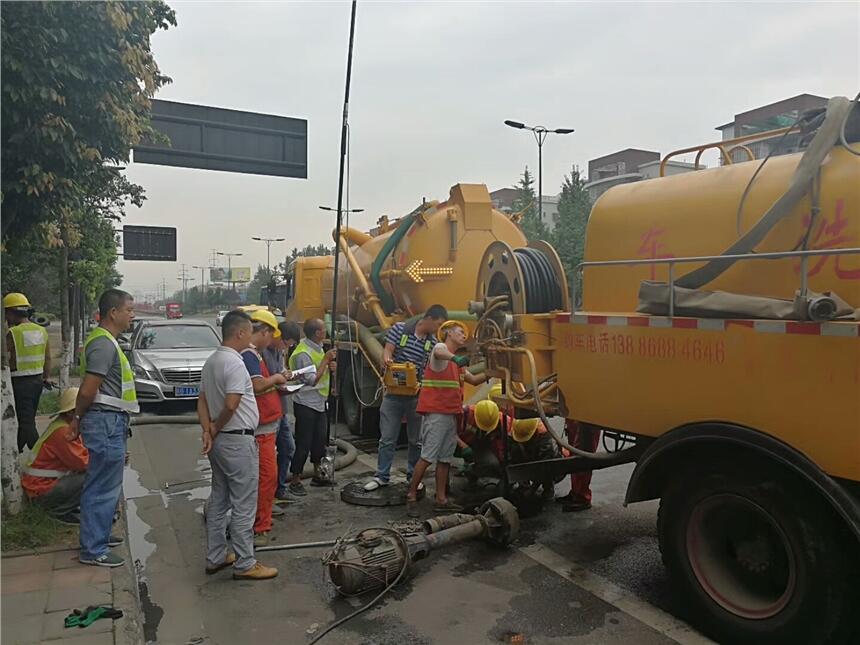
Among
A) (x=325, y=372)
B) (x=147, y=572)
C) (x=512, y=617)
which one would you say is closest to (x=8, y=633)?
(x=147, y=572)

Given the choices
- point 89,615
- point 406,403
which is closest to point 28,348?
point 406,403

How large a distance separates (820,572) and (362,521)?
11.3ft

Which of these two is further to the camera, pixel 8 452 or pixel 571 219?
pixel 571 219

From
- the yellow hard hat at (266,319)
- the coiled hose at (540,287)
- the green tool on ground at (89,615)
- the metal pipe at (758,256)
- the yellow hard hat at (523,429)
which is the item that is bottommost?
the green tool on ground at (89,615)

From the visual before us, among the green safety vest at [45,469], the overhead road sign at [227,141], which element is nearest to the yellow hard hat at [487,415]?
the green safety vest at [45,469]

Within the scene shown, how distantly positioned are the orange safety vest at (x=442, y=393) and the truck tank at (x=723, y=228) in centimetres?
142

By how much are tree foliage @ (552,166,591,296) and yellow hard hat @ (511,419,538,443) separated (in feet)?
60.9

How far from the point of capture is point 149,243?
2709 centimetres

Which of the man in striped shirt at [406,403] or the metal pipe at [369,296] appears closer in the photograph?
the man in striped shirt at [406,403]

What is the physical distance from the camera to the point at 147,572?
4.66 metres

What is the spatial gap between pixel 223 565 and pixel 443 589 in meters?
1.51

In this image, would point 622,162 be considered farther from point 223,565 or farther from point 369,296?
point 223,565

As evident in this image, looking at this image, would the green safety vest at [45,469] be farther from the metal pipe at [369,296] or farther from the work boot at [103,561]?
the metal pipe at [369,296]

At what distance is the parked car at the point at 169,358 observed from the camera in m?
10.2
